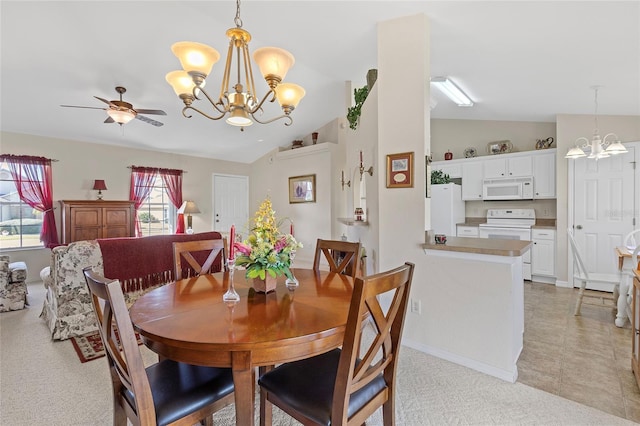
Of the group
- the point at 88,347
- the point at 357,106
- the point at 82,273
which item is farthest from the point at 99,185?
the point at 357,106

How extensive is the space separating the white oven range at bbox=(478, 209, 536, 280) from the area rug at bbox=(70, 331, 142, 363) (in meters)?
5.10

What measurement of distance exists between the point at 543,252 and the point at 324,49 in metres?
4.37

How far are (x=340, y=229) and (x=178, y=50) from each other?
15.6 feet

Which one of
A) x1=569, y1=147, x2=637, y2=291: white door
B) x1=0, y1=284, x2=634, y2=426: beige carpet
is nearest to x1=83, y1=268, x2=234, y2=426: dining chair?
x1=0, y1=284, x2=634, y2=426: beige carpet

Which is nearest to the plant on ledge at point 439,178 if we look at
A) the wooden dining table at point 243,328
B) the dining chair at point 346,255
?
the dining chair at point 346,255

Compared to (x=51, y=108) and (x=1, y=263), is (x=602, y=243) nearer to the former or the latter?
(x=1, y=263)

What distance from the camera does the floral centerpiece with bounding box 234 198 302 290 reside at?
4.90ft

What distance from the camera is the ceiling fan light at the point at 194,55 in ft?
5.88

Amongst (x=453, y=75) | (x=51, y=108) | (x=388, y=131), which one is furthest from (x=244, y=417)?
(x=51, y=108)

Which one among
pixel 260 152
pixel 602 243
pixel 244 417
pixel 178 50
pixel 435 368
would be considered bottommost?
pixel 435 368

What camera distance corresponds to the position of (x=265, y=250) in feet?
4.92

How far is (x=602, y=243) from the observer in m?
4.16

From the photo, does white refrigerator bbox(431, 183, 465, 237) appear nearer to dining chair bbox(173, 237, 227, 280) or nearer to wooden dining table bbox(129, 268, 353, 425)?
dining chair bbox(173, 237, 227, 280)

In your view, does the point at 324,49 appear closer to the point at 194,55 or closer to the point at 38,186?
the point at 194,55
